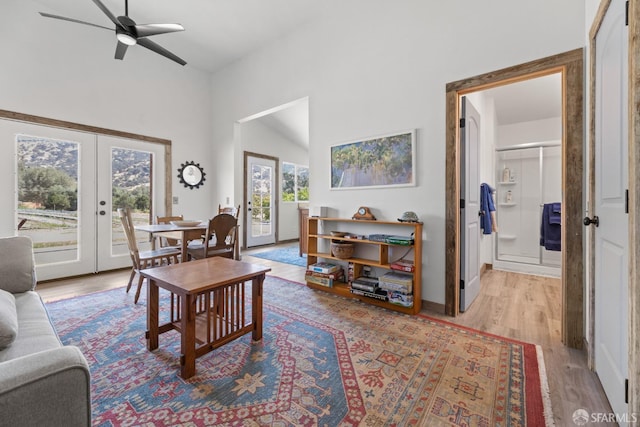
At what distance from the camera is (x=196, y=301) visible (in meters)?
1.77

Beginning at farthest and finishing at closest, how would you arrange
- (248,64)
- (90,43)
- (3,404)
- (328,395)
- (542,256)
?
(248,64) → (542,256) → (90,43) → (328,395) → (3,404)

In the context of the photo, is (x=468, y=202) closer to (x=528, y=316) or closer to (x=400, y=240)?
(x=400, y=240)

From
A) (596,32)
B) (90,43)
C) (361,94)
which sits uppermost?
(90,43)

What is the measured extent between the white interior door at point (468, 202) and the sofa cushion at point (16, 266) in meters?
3.27

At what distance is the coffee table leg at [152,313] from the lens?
1.87 m

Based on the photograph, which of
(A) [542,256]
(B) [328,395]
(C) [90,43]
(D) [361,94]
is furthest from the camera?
(A) [542,256]

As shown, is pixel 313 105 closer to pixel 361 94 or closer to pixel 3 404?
pixel 361 94

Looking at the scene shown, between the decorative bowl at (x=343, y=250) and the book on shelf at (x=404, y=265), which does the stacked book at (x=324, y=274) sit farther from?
the book on shelf at (x=404, y=265)

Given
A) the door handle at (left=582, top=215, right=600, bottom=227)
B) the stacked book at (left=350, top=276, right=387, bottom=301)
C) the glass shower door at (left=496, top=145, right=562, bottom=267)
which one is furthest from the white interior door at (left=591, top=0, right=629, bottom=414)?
the glass shower door at (left=496, top=145, right=562, bottom=267)

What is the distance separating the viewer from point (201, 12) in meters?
3.57

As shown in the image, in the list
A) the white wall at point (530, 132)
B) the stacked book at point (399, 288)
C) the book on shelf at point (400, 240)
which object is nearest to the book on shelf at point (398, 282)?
the stacked book at point (399, 288)

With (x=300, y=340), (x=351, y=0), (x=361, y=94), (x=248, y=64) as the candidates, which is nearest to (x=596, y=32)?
(x=361, y=94)

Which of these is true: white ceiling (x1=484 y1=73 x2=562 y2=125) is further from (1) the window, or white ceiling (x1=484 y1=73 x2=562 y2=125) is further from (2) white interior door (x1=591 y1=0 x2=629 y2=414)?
(1) the window

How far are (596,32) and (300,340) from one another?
2694 millimetres
